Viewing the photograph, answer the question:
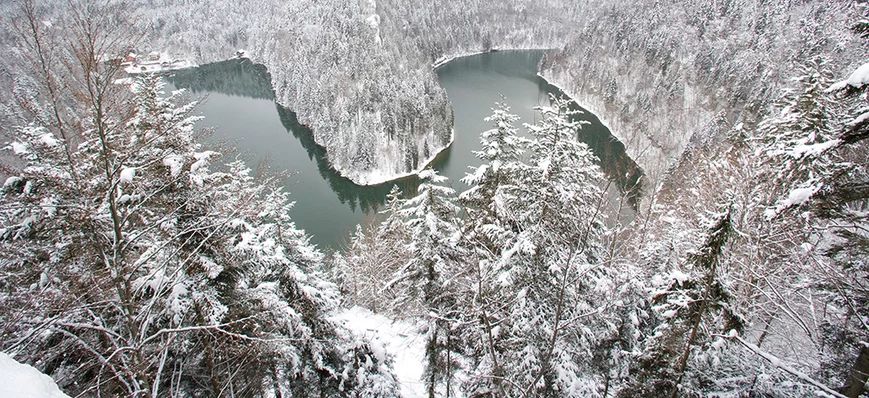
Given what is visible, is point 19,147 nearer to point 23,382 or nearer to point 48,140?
point 48,140

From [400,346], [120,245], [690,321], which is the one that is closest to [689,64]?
[400,346]

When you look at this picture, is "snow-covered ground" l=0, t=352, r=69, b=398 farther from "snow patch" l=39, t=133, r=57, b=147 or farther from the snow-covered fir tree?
"snow patch" l=39, t=133, r=57, b=147

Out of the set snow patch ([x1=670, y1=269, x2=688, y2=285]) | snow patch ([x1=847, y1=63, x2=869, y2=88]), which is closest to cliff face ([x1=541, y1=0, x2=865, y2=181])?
snow patch ([x1=670, y1=269, x2=688, y2=285])

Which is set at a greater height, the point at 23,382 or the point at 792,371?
the point at 23,382

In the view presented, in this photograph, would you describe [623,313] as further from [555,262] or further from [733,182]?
[733,182]

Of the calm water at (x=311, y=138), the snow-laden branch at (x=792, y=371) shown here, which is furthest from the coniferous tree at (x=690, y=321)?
the calm water at (x=311, y=138)

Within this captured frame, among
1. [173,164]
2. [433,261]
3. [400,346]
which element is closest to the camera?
[173,164]
